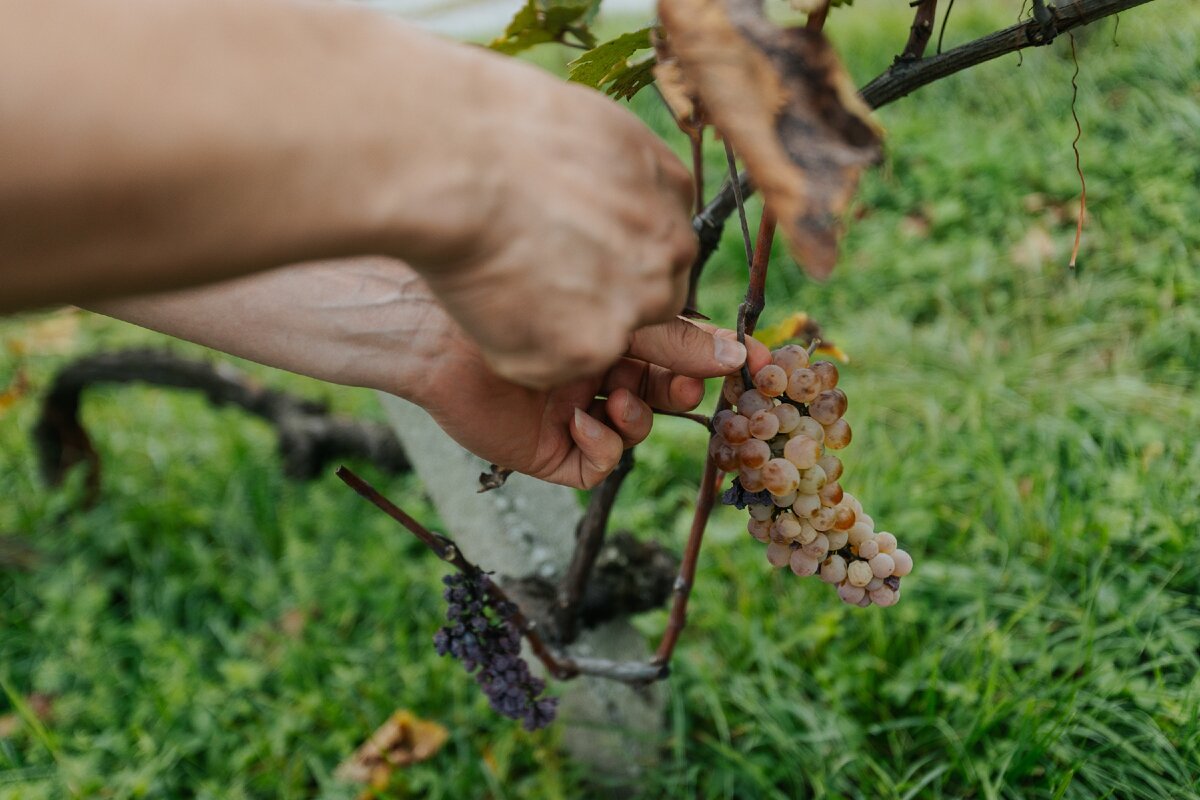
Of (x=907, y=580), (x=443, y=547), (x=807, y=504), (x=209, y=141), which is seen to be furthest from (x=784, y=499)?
(x=907, y=580)

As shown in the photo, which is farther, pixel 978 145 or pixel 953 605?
pixel 978 145

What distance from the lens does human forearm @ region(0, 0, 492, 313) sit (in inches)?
19.6

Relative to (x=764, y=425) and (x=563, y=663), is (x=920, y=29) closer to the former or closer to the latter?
(x=764, y=425)

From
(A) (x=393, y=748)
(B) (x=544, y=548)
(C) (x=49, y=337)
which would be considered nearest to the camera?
(B) (x=544, y=548)

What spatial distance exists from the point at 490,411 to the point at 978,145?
3.13 meters

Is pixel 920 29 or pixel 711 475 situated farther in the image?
pixel 711 475

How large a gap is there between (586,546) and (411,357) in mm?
463

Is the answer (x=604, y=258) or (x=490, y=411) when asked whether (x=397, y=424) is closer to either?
(x=490, y=411)

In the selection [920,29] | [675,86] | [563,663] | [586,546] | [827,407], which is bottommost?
[563,663]

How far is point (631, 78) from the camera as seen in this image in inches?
34.7

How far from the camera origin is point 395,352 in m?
0.98

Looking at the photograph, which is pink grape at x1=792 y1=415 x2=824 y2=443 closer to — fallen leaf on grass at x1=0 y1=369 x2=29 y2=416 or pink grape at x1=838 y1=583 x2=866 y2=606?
pink grape at x1=838 y1=583 x2=866 y2=606

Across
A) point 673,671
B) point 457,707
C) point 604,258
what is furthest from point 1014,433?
point 604,258

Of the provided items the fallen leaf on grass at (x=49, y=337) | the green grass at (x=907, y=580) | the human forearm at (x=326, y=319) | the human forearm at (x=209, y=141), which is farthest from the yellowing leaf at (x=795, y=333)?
the fallen leaf on grass at (x=49, y=337)
